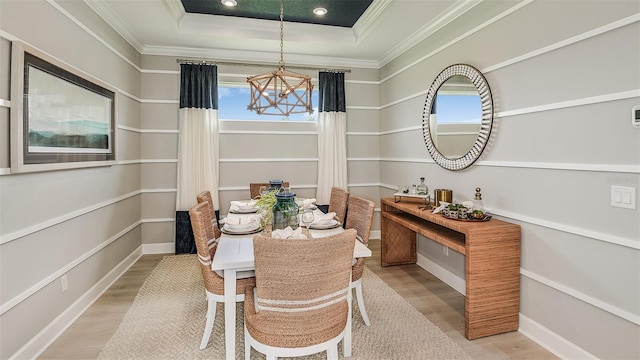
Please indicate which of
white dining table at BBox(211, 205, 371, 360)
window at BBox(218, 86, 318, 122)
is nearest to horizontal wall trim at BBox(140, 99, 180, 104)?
window at BBox(218, 86, 318, 122)

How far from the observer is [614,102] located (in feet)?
5.63

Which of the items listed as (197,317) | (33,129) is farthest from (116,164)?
(197,317)

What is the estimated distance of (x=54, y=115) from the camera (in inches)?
86.7

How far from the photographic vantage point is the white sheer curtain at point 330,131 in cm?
A: 450

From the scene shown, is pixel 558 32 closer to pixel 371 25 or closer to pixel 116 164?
pixel 371 25

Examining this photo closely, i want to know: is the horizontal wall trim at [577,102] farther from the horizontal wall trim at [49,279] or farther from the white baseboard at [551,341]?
the horizontal wall trim at [49,279]

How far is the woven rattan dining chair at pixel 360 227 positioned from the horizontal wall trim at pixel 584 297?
3.90ft

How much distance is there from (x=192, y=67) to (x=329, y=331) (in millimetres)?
3813

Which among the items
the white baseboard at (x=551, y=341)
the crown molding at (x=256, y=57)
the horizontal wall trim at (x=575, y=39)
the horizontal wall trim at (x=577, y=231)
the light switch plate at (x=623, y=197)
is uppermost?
the crown molding at (x=256, y=57)

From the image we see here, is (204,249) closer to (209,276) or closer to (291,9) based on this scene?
(209,276)

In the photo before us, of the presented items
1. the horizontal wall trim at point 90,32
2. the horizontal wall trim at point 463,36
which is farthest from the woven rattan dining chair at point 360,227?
the horizontal wall trim at point 90,32

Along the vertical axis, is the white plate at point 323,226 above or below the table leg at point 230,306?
above

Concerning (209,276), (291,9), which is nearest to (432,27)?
(291,9)

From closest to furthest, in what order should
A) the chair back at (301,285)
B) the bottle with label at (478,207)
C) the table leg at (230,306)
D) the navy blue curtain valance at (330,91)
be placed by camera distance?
the chair back at (301,285) < the table leg at (230,306) < the bottle with label at (478,207) < the navy blue curtain valance at (330,91)
